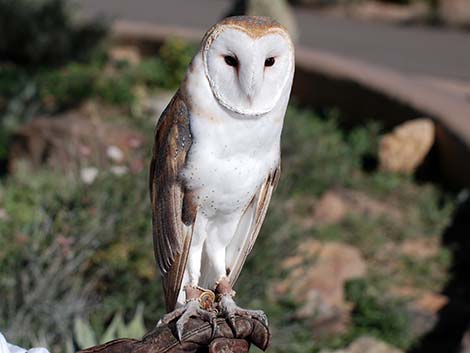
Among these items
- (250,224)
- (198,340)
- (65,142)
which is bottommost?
(65,142)

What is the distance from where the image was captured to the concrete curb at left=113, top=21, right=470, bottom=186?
717 centimetres

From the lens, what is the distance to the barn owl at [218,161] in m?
2.43

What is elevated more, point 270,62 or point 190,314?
point 270,62

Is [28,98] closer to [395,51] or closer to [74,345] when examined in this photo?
[74,345]

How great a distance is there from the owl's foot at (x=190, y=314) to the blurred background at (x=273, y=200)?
1.45 meters

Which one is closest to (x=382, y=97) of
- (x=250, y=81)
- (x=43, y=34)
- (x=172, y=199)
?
(x=43, y=34)

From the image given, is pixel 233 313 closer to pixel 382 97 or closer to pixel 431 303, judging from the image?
pixel 431 303

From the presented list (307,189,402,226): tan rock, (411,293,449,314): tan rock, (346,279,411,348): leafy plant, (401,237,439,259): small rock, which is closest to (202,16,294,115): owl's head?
(346,279,411,348): leafy plant

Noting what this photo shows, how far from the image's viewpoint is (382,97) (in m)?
8.09

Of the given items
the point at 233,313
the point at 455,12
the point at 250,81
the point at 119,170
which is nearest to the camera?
the point at 250,81

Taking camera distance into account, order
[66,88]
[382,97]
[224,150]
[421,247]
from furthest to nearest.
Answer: [66,88], [382,97], [421,247], [224,150]

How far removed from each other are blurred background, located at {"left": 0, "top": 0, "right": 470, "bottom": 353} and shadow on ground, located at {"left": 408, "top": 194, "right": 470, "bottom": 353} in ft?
0.04

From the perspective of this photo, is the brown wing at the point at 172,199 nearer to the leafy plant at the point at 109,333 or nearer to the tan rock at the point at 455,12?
the leafy plant at the point at 109,333

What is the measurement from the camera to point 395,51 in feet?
42.9
